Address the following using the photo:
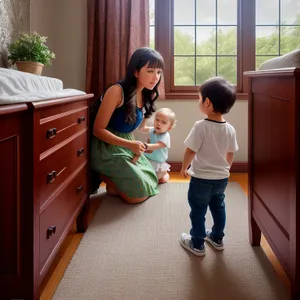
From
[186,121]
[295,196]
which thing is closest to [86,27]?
[186,121]

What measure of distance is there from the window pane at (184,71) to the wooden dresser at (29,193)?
257cm

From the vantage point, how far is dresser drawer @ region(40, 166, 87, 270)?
141 centimetres

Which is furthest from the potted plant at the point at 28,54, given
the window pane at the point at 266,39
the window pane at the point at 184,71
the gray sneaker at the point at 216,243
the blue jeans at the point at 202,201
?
the window pane at the point at 266,39

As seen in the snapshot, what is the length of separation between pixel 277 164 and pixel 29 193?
3.05 feet

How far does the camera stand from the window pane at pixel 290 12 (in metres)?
3.97

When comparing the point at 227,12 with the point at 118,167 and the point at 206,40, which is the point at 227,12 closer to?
the point at 206,40

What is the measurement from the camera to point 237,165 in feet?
13.0

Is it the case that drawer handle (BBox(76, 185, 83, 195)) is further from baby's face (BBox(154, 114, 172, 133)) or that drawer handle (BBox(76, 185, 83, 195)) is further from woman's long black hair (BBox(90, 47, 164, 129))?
baby's face (BBox(154, 114, 172, 133))

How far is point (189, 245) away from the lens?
6.46 ft

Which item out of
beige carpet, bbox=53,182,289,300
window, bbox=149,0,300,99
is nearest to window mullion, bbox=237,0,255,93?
window, bbox=149,0,300,99

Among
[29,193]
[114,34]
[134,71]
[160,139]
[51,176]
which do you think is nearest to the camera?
[29,193]

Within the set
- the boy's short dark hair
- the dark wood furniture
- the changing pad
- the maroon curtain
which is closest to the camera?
the changing pad

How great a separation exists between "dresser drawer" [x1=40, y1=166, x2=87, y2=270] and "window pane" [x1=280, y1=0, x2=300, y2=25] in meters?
2.91

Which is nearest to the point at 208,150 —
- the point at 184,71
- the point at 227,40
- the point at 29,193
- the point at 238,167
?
the point at 29,193
